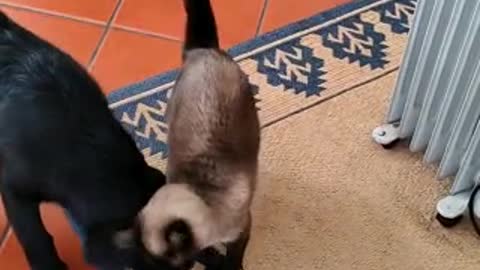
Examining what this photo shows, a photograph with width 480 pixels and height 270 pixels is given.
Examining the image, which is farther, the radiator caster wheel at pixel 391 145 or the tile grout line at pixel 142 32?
the tile grout line at pixel 142 32

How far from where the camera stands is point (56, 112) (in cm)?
126

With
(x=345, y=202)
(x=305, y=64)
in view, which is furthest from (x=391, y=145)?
(x=305, y=64)

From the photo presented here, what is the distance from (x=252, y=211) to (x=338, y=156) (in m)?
0.19

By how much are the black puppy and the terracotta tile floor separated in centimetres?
43

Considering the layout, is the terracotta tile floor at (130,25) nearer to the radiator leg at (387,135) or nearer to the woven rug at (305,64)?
the woven rug at (305,64)

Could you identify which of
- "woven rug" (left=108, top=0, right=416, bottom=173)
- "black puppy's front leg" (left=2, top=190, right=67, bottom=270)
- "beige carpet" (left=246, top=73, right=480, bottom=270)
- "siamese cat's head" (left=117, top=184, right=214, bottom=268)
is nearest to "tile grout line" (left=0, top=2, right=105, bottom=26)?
"woven rug" (left=108, top=0, right=416, bottom=173)

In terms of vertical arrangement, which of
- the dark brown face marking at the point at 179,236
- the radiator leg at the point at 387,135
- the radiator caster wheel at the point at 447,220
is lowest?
the radiator caster wheel at the point at 447,220

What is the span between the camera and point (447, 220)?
1538 mm

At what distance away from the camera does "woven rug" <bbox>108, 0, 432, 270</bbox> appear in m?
1.68

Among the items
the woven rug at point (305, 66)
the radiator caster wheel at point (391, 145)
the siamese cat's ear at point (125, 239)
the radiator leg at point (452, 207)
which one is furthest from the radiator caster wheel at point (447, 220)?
the siamese cat's ear at point (125, 239)

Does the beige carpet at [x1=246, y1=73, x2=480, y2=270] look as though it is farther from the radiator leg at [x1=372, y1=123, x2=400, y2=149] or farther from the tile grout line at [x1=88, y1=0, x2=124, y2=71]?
the tile grout line at [x1=88, y1=0, x2=124, y2=71]

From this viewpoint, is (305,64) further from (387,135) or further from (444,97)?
(444,97)

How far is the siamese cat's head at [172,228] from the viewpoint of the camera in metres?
1.12

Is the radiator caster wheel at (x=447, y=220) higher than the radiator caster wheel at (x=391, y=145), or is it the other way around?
the radiator caster wheel at (x=391, y=145)
